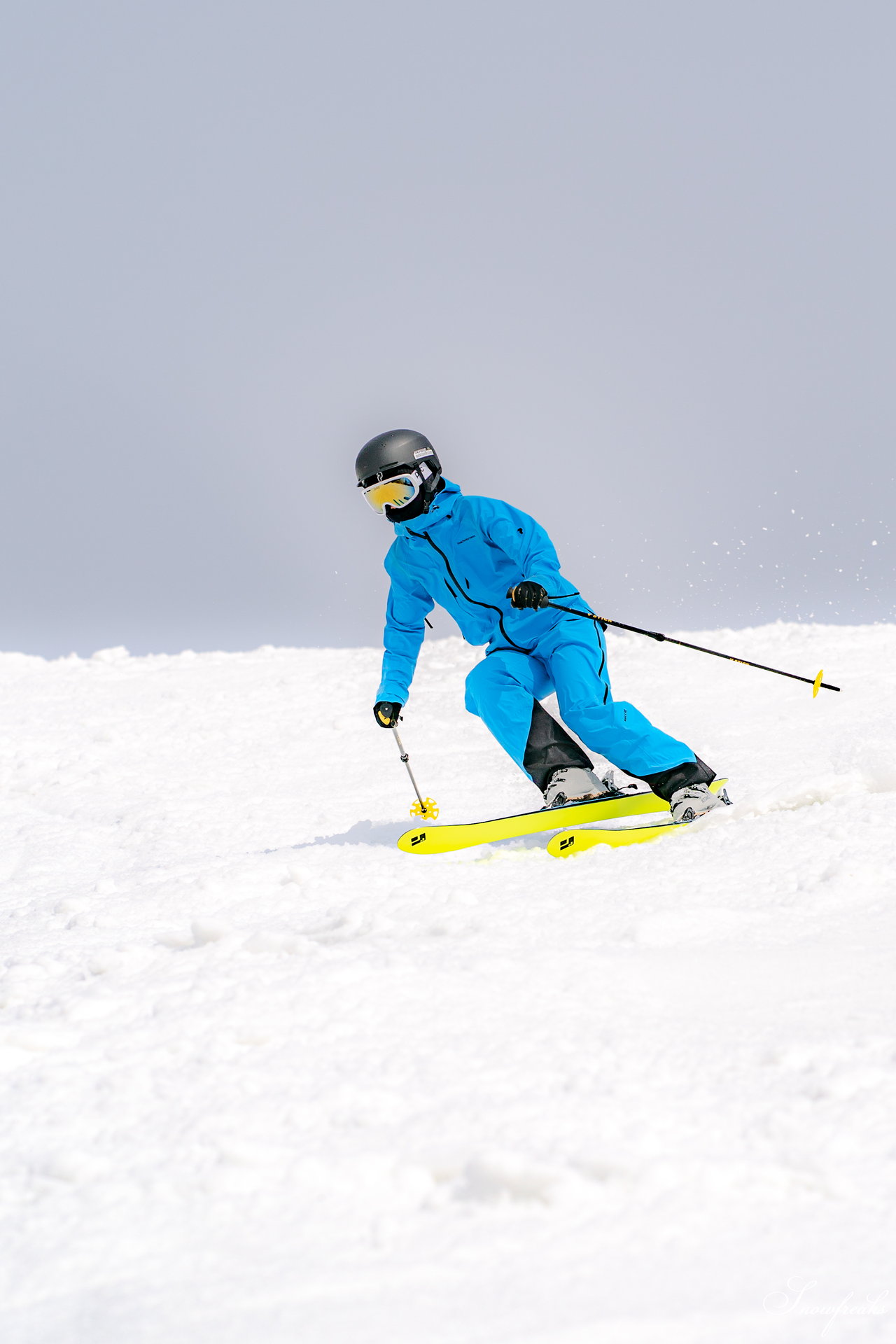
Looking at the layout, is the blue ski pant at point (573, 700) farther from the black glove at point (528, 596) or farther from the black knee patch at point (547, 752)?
the black glove at point (528, 596)

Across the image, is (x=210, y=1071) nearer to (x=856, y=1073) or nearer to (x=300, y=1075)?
(x=300, y=1075)

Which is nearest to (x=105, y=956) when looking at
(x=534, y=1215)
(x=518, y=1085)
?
(x=518, y=1085)

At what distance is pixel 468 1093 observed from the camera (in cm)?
236

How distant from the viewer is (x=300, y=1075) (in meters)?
2.49

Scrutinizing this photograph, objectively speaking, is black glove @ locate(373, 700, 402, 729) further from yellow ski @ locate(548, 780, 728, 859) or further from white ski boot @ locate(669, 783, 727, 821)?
white ski boot @ locate(669, 783, 727, 821)

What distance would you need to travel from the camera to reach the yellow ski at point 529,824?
5.08 m

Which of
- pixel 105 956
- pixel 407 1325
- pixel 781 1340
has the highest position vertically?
pixel 105 956

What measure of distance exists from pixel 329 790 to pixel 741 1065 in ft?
18.6

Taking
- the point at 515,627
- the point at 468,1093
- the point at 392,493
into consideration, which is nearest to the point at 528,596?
the point at 515,627

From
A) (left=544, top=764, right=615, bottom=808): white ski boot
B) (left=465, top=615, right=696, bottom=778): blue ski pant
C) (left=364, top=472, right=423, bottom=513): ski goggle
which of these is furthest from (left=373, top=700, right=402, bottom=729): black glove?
(left=364, top=472, right=423, bottom=513): ski goggle

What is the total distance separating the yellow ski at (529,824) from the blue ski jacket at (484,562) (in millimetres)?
944

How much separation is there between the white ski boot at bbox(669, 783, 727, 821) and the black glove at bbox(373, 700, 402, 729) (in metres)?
1.65

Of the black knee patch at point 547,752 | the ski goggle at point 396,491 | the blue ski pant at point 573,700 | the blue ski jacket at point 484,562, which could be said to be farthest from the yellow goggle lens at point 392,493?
the black knee patch at point 547,752

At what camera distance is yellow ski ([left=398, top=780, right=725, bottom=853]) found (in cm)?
508
